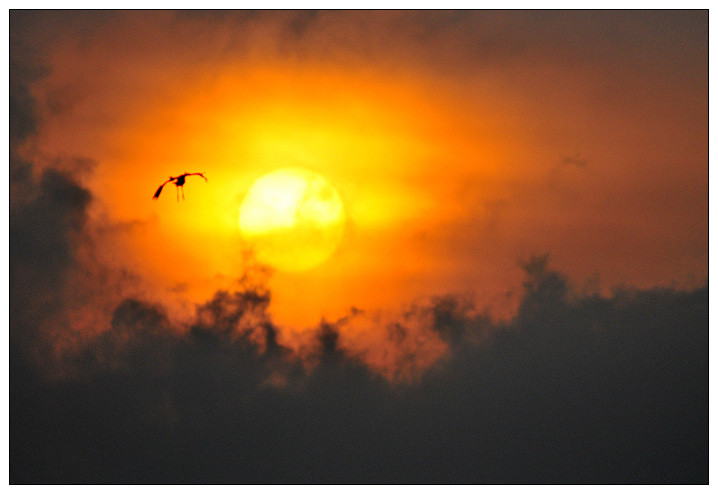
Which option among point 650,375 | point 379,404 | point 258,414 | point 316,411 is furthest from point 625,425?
point 258,414

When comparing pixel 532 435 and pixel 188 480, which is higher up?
pixel 532 435

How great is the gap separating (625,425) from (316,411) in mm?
44553

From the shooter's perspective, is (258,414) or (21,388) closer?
(21,388)

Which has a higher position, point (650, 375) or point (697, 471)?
point (650, 375)

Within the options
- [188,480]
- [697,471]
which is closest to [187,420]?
[188,480]

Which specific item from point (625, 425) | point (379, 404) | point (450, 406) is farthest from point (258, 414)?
point (625, 425)

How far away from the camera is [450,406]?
98875 mm

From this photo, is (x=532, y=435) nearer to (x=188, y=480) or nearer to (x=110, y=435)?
(x=188, y=480)

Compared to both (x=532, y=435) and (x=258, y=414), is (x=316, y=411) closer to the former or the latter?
→ (x=258, y=414)

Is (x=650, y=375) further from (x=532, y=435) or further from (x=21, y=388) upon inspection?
(x=21, y=388)

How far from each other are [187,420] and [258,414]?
11749mm

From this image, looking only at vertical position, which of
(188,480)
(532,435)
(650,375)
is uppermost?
(650,375)

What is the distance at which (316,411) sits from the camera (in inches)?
4117

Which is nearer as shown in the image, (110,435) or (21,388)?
(21,388)
